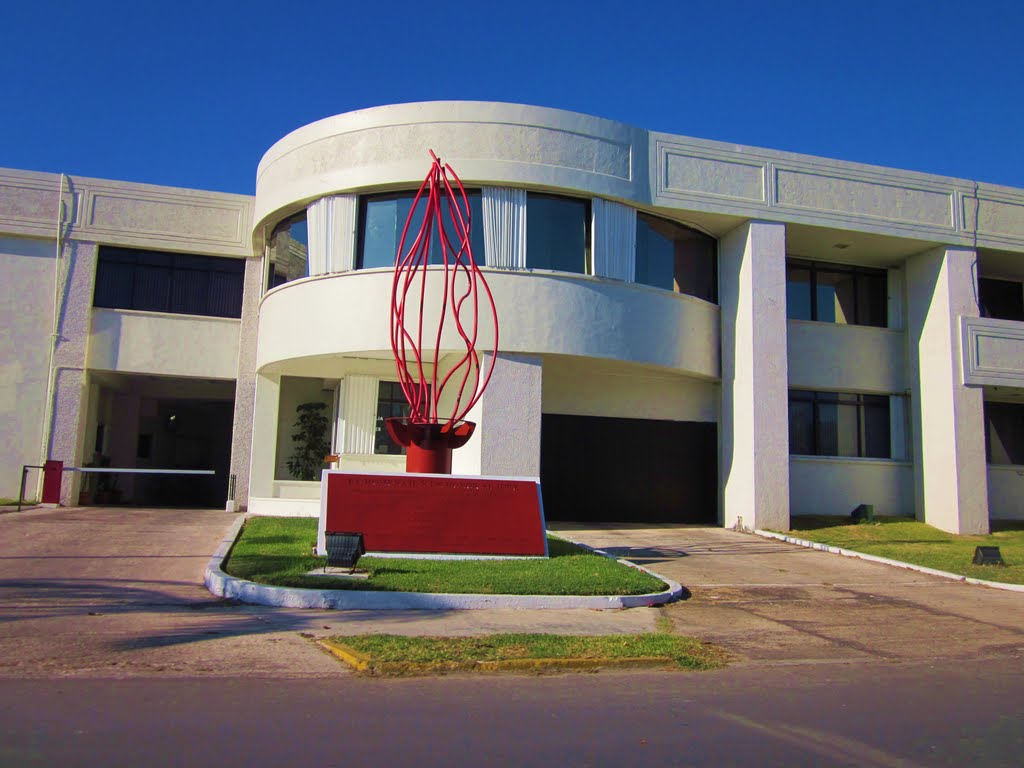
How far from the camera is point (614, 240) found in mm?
18172

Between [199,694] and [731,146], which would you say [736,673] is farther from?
[731,146]

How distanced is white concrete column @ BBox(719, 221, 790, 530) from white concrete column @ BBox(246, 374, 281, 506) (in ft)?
32.9

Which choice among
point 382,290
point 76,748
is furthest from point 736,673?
point 382,290

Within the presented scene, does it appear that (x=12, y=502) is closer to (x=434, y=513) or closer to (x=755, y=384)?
(x=434, y=513)

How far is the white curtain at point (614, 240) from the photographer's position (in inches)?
707

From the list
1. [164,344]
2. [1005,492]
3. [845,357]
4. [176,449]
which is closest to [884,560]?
[845,357]

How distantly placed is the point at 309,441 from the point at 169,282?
16.6ft

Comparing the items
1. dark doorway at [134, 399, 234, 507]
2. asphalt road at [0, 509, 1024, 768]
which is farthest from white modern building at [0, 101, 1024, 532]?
asphalt road at [0, 509, 1024, 768]

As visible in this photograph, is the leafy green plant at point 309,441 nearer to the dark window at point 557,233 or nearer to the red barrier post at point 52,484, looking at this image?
the red barrier post at point 52,484

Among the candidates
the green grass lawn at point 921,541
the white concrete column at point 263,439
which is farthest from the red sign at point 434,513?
the white concrete column at point 263,439

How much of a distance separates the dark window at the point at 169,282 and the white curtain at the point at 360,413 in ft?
13.0

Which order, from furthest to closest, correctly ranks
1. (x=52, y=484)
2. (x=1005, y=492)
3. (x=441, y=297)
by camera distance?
(x=1005, y=492)
(x=52, y=484)
(x=441, y=297)

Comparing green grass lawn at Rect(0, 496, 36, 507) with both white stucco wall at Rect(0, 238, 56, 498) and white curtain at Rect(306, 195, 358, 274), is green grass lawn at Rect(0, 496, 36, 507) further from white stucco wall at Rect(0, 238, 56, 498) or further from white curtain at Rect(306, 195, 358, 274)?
→ white curtain at Rect(306, 195, 358, 274)

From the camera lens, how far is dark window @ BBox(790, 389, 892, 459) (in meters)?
21.3
